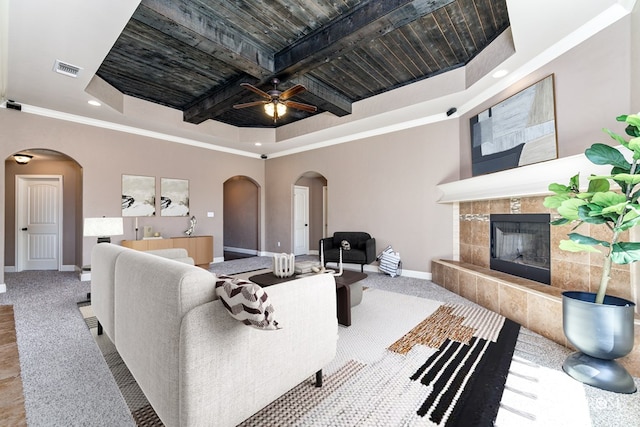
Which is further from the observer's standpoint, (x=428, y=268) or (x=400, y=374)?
(x=428, y=268)

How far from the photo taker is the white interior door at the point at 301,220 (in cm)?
782

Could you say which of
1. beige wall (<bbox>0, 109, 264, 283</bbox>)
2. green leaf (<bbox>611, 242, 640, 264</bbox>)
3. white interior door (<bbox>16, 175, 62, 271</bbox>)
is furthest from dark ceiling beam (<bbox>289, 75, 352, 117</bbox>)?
white interior door (<bbox>16, 175, 62, 271</bbox>)

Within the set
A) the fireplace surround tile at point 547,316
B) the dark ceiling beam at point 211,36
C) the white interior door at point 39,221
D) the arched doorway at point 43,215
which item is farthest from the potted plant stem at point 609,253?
the white interior door at point 39,221

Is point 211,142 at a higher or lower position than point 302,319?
higher

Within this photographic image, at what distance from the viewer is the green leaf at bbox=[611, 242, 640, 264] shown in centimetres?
169

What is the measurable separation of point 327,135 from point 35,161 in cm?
616

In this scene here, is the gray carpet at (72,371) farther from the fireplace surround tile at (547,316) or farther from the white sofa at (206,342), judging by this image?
the white sofa at (206,342)

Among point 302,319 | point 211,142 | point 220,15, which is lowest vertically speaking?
point 302,319

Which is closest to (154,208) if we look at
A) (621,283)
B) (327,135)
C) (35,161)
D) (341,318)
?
(35,161)

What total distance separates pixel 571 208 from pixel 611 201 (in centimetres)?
19

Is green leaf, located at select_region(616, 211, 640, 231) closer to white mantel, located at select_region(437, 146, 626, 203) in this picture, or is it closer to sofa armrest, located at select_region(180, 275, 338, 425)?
white mantel, located at select_region(437, 146, 626, 203)

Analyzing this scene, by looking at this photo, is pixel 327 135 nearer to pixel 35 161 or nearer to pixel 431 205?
pixel 431 205

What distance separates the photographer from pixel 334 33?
3000mm

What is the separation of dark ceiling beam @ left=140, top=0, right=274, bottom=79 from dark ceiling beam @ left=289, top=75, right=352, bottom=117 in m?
0.56
